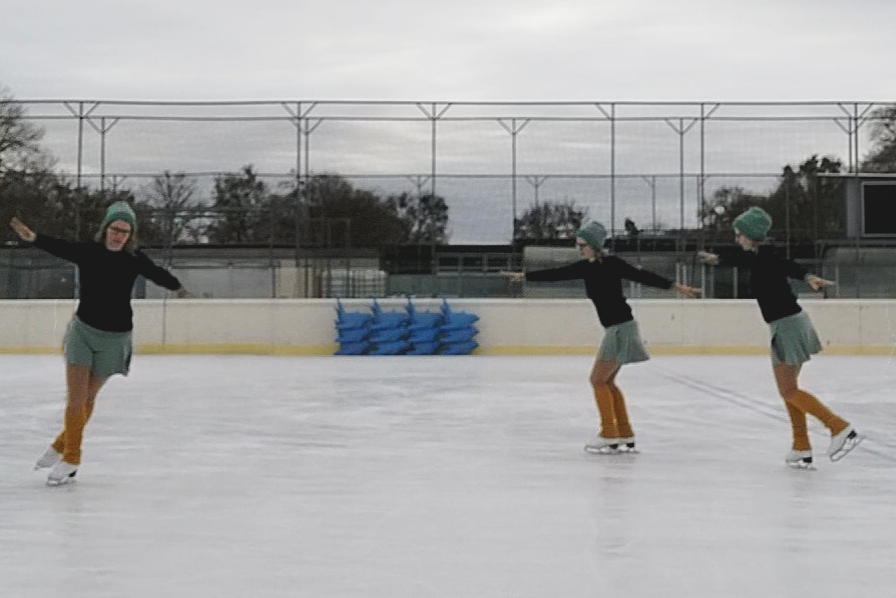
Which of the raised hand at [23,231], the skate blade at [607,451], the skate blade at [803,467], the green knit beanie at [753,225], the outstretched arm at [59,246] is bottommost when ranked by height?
the skate blade at [607,451]

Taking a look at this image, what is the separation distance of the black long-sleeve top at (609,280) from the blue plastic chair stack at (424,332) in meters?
14.2

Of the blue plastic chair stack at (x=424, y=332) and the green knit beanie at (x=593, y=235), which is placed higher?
the green knit beanie at (x=593, y=235)

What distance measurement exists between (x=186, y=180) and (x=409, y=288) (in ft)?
16.3

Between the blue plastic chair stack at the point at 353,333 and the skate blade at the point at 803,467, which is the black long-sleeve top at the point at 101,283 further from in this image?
the blue plastic chair stack at the point at 353,333

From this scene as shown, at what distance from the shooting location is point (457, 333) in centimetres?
2230

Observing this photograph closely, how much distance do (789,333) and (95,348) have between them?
3.66 m

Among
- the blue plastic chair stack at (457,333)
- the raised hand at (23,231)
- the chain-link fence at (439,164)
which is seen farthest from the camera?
the chain-link fence at (439,164)

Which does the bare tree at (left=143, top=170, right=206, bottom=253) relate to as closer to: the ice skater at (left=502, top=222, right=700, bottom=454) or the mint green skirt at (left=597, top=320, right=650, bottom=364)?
the ice skater at (left=502, top=222, right=700, bottom=454)

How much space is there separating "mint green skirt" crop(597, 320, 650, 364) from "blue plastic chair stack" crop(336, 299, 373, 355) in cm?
1427

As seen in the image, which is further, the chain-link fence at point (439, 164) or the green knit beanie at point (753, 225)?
the chain-link fence at point (439, 164)

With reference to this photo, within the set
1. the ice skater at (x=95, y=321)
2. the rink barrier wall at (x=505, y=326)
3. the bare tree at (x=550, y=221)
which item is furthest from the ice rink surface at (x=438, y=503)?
Result: the bare tree at (x=550, y=221)

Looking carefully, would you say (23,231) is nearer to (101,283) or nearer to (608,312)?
(101,283)

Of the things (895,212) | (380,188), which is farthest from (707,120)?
(895,212)

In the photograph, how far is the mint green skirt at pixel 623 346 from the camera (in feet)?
25.9
